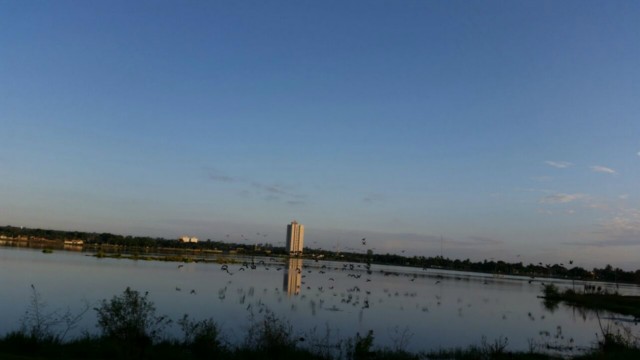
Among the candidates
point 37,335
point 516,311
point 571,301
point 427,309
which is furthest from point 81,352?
point 571,301

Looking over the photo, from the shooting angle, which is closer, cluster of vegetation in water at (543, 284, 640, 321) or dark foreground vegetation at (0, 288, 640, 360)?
dark foreground vegetation at (0, 288, 640, 360)

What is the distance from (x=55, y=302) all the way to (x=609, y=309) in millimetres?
48612

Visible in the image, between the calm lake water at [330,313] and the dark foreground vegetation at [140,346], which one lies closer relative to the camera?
the dark foreground vegetation at [140,346]

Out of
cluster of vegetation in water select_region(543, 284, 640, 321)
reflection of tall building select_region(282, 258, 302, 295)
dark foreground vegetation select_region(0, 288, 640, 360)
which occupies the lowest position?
cluster of vegetation in water select_region(543, 284, 640, 321)

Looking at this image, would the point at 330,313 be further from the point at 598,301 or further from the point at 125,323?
the point at 598,301

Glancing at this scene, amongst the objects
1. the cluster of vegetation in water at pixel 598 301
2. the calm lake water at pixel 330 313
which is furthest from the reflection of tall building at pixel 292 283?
the cluster of vegetation in water at pixel 598 301

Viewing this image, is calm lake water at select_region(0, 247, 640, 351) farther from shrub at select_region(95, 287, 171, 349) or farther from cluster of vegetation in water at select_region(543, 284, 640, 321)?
cluster of vegetation in water at select_region(543, 284, 640, 321)

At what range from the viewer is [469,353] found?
65.0 ft

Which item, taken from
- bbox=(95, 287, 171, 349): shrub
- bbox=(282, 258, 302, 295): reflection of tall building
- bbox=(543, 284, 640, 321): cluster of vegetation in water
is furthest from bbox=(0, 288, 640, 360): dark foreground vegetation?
bbox=(543, 284, 640, 321): cluster of vegetation in water

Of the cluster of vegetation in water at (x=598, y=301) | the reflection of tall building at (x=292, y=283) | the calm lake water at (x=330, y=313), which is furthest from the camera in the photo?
the cluster of vegetation in water at (x=598, y=301)

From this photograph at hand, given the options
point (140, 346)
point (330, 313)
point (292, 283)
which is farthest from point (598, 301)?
point (140, 346)

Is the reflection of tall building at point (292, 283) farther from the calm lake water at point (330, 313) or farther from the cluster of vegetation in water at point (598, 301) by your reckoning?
the cluster of vegetation in water at point (598, 301)

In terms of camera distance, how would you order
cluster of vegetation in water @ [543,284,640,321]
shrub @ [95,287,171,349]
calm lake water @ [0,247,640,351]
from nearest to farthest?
shrub @ [95,287,171,349] → calm lake water @ [0,247,640,351] → cluster of vegetation in water @ [543,284,640,321]

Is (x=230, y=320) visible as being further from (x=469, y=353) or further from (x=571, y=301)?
Result: (x=571, y=301)
